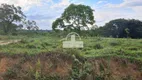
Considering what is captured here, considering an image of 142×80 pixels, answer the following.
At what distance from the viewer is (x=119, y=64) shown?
281 inches

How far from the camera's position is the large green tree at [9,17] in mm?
26797

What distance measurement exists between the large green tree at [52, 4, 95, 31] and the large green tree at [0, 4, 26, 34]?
820 cm

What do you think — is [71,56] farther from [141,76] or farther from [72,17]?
[72,17]

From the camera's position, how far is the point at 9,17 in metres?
27.3

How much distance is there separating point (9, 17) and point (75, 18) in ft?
32.5

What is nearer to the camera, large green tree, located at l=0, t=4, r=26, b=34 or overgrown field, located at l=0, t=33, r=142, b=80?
overgrown field, located at l=0, t=33, r=142, b=80

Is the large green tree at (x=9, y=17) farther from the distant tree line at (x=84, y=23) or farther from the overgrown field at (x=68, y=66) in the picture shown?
the overgrown field at (x=68, y=66)

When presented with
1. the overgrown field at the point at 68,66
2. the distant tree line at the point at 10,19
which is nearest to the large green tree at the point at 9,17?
the distant tree line at the point at 10,19

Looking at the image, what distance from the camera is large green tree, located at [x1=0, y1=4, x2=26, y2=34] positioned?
26.8 metres

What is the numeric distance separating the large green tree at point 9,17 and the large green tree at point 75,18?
26.9ft

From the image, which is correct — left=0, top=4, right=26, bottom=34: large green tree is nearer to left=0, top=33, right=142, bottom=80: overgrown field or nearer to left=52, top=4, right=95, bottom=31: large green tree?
left=52, top=4, right=95, bottom=31: large green tree

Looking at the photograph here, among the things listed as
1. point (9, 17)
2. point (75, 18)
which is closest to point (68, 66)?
point (75, 18)

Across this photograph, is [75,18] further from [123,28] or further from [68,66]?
[68,66]

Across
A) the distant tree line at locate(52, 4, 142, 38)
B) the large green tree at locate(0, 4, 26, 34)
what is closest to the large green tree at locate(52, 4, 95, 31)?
the distant tree line at locate(52, 4, 142, 38)
